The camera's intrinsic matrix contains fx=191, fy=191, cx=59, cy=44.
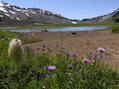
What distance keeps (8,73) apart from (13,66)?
44cm

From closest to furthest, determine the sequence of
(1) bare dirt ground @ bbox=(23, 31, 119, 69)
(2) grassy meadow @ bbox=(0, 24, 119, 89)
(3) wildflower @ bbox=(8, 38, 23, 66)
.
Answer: (3) wildflower @ bbox=(8, 38, 23, 66) < (2) grassy meadow @ bbox=(0, 24, 119, 89) < (1) bare dirt ground @ bbox=(23, 31, 119, 69)

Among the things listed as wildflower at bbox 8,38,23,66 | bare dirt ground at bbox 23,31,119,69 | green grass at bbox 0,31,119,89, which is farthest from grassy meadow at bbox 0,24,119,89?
bare dirt ground at bbox 23,31,119,69

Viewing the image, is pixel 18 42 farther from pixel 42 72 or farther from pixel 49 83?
pixel 42 72

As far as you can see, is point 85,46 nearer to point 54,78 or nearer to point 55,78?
point 55,78

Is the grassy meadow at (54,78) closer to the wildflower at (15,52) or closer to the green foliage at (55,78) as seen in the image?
the green foliage at (55,78)

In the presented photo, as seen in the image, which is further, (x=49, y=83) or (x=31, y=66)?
(x=31, y=66)

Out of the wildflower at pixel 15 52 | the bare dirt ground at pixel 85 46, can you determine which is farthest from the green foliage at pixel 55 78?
the bare dirt ground at pixel 85 46

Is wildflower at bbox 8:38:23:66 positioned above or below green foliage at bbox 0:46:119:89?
above

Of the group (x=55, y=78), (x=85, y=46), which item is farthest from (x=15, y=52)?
(x=85, y=46)

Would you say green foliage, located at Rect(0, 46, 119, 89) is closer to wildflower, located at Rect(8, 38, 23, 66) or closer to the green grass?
the green grass

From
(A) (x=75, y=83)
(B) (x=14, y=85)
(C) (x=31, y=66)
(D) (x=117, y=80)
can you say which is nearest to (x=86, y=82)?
(A) (x=75, y=83)

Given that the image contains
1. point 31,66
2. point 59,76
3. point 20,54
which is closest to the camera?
point 20,54

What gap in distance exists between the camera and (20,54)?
219 centimetres

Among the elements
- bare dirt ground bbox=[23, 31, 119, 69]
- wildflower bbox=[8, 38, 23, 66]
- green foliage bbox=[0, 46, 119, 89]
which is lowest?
bare dirt ground bbox=[23, 31, 119, 69]
